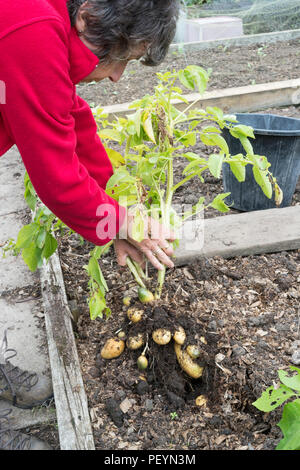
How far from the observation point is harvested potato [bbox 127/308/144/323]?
1.90 m

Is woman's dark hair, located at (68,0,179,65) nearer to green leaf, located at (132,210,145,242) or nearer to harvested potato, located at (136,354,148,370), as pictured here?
green leaf, located at (132,210,145,242)

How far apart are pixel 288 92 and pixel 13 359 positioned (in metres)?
3.53

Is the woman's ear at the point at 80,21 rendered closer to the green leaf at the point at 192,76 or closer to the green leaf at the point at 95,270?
the green leaf at the point at 192,76

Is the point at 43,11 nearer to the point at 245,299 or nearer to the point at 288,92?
the point at 245,299

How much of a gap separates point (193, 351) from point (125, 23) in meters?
1.19

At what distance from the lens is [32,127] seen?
1.18 meters

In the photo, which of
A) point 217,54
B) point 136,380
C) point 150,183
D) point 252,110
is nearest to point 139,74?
point 217,54

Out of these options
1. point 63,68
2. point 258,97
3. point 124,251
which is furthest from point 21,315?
point 258,97

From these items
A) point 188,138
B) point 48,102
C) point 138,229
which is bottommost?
point 138,229

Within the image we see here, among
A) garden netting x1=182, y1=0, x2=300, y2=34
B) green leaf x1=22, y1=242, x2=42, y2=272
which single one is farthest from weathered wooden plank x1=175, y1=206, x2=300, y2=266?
garden netting x1=182, y1=0, x2=300, y2=34

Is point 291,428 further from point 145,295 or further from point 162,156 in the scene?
point 162,156

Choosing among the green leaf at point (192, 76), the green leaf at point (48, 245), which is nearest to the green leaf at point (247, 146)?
the green leaf at point (192, 76)

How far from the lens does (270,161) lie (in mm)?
2787

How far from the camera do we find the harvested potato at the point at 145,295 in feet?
6.45
